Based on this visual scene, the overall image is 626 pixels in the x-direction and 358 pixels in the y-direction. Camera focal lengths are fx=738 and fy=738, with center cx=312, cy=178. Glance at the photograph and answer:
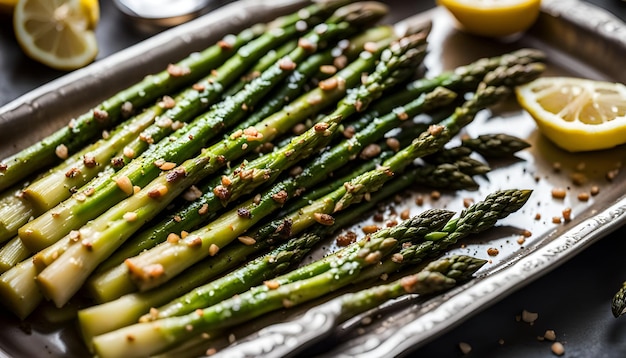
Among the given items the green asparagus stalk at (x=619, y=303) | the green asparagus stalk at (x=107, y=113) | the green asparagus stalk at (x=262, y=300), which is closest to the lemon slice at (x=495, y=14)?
the green asparagus stalk at (x=107, y=113)

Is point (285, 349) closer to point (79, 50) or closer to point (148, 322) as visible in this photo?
point (148, 322)

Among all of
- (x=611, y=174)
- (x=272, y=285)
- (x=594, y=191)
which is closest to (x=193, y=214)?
(x=272, y=285)

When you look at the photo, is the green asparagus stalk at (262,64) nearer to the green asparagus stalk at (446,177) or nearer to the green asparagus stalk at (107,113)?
the green asparagus stalk at (107,113)

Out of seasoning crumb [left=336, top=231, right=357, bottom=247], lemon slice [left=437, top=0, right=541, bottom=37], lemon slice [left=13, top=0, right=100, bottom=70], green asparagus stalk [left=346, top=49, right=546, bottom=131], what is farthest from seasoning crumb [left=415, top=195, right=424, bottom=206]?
lemon slice [left=13, top=0, right=100, bottom=70]

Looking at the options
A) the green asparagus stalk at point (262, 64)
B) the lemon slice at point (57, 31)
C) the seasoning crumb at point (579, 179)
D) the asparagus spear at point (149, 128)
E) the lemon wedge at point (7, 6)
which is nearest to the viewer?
the asparagus spear at point (149, 128)

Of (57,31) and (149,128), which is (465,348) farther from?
(57,31)

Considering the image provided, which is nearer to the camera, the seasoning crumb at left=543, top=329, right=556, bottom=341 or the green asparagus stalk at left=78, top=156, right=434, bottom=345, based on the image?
the green asparagus stalk at left=78, top=156, right=434, bottom=345

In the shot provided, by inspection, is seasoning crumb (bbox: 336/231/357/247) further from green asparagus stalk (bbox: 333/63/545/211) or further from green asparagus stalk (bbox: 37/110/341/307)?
green asparagus stalk (bbox: 37/110/341/307)
